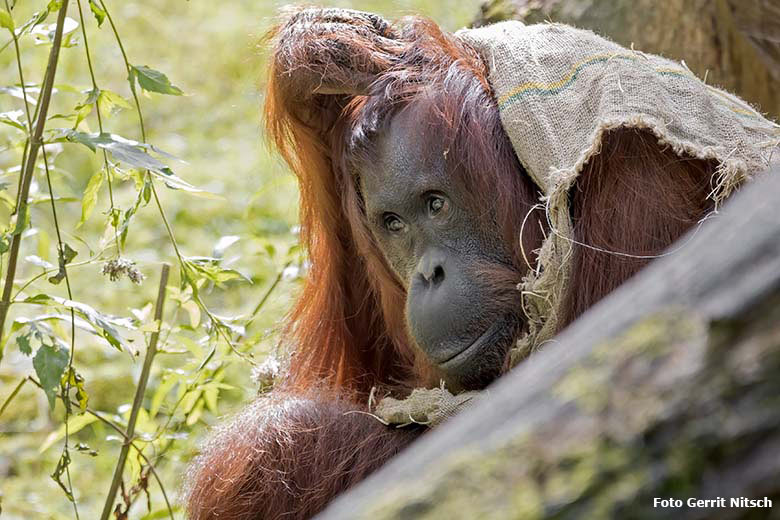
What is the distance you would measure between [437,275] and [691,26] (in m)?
1.84

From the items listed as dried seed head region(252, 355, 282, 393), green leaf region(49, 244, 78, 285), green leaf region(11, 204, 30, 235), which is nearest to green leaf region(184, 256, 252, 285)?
green leaf region(49, 244, 78, 285)

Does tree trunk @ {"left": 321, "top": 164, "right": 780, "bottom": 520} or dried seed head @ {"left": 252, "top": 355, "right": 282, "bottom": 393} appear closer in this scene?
tree trunk @ {"left": 321, "top": 164, "right": 780, "bottom": 520}

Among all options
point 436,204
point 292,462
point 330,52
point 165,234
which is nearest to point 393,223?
point 436,204

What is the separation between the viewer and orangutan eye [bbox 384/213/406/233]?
2.50m

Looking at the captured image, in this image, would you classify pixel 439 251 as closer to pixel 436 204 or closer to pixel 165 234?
pixel 436 204

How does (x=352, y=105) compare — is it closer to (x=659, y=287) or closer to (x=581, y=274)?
(x=581, y=274)

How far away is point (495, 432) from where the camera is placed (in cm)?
89

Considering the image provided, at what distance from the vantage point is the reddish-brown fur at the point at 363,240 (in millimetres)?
2176

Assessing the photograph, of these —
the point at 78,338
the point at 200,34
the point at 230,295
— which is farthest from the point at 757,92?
the point at 200,34

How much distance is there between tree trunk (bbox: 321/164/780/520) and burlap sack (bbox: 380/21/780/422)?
1.29 metres

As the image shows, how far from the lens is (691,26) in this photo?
12.0 ft

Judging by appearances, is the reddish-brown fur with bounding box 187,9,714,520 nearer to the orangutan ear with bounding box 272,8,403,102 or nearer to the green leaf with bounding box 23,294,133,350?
the orangutan ear with bounding box 272,8,403,102

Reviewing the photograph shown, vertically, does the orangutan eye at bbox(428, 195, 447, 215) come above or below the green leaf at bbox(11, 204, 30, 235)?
below

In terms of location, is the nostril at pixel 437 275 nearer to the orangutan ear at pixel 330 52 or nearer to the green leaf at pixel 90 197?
the orangutan ear at pixel 330 52
